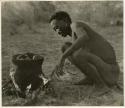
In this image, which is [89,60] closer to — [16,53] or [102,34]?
[102,34]

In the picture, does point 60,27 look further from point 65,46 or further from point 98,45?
point 98,45

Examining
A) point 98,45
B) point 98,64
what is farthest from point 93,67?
point 98,45

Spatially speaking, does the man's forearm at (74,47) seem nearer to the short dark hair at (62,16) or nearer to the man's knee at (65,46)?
the man's knee at (65,46)

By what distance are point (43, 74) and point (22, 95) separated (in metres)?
0.17

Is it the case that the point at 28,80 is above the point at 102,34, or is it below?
below

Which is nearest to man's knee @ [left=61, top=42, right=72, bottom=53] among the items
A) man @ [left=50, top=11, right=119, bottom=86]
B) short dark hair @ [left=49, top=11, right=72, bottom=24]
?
man @ [left=50, top=11, right=119, bottom=86]

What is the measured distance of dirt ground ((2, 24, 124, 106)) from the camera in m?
2.63

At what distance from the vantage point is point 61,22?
2691 millimetres

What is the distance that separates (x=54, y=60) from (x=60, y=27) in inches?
7.9

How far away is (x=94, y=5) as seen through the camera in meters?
2.69

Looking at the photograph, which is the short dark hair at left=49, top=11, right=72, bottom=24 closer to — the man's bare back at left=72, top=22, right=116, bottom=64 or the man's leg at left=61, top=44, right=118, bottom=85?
the man's bare back at left=72, top=22, right=116, bottom=64

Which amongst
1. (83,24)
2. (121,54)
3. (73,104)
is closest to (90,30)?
(83,24)

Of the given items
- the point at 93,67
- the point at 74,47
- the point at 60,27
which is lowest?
the point at 93,67

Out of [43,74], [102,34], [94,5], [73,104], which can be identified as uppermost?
[94,5]
